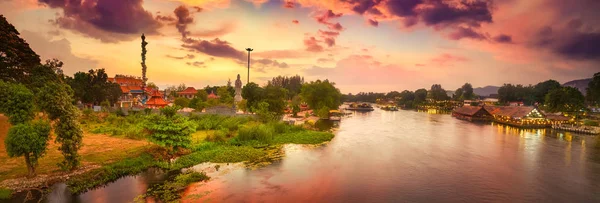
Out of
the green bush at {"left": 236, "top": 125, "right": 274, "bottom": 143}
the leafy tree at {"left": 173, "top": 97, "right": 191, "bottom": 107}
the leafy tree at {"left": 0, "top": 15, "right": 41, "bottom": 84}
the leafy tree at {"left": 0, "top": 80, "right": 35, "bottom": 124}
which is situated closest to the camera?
the leafy tree at {"left": 0, "top": 80, "right": 35, "bottom": 124}

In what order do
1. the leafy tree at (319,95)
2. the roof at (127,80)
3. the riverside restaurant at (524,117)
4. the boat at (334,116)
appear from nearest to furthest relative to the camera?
1. the riverside restaurant at (524,117)
2. the boat at (334,116)
3. the leafy tree at (319,95)
4. the roof at (127,80)

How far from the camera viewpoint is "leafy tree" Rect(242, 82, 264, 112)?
173ft

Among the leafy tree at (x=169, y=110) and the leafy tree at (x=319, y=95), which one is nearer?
the leafy tree at (x=169, y=110)

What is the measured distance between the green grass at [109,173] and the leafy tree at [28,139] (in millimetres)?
2453

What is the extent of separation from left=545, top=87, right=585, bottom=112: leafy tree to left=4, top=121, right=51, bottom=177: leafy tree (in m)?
92.2

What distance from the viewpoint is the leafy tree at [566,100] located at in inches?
Result: 2657

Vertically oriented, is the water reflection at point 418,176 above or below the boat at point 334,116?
below

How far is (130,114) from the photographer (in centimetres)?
4497

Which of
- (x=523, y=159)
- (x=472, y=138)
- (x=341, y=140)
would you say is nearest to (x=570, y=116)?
(x=472, y=138)

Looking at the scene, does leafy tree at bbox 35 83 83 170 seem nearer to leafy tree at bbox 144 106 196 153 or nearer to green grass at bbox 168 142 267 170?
leafy tree at bbox 144 106 196 153

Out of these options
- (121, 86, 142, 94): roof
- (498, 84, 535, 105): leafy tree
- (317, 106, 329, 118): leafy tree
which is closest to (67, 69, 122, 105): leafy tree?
(121, 86, 142, 94): roof

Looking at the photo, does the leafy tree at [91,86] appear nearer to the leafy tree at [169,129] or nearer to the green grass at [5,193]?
the leafy tree at [169,129]

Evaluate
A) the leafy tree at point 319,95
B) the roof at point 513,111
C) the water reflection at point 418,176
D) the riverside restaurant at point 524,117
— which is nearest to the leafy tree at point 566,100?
the riverside restaurant at point 524,117

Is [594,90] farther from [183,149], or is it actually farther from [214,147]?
[183,149]
